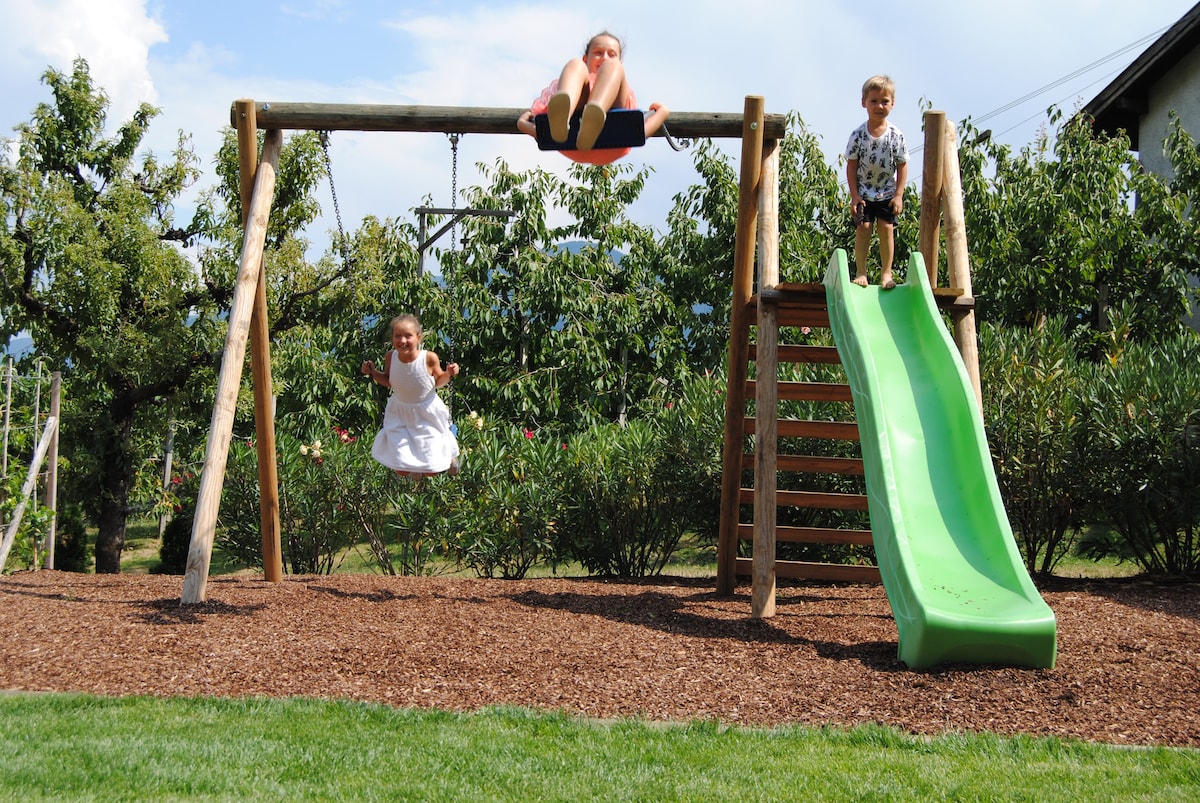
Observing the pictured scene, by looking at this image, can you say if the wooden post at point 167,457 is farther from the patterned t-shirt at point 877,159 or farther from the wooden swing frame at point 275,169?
the patterned t-shirt at point 877,159

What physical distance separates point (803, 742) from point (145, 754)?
95.6 inches

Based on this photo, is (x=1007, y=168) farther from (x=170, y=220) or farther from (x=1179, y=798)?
(x=1179, y=798)

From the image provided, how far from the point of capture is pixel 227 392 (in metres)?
6.75

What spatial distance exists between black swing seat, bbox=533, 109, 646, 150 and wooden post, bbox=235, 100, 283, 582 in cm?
202

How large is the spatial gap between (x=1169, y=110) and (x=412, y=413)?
1521 cm

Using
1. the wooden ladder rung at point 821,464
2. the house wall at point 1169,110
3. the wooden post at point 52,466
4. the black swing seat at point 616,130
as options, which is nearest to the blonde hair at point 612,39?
the black swing seat at point 616,130

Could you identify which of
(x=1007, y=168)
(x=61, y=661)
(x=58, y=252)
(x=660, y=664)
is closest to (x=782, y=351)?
(x=660, y=664)

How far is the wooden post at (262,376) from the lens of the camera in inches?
284

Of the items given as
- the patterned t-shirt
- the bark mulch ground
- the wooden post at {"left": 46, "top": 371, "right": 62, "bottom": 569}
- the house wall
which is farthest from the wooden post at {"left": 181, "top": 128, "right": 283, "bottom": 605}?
the house wall

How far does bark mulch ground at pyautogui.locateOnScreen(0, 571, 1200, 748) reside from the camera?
4.66m

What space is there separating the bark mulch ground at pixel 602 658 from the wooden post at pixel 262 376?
0.53 m

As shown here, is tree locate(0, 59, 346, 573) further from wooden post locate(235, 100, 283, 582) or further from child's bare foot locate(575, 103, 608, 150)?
child's bare foot locate(575, 103, 608, 150)

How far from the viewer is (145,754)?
3869 mm

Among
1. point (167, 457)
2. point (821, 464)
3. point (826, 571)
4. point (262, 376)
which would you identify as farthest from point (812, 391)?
point (167, 457)
